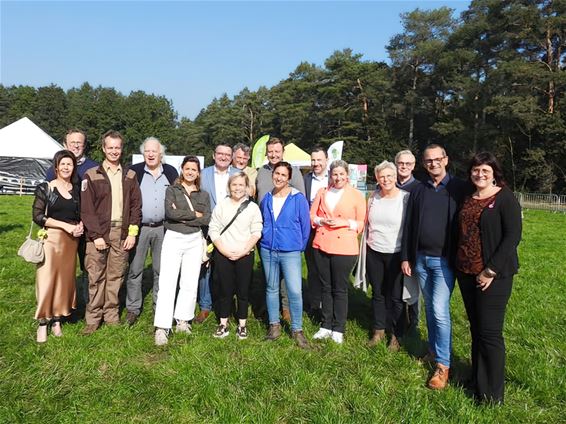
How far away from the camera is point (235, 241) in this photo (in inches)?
165

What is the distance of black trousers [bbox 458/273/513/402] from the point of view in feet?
9.80

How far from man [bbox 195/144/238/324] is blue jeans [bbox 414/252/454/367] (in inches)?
91.2

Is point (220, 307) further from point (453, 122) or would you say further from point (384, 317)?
point (453, 122)

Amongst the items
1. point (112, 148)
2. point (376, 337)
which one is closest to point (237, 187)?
point (112, 148)

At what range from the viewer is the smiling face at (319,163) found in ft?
15.4

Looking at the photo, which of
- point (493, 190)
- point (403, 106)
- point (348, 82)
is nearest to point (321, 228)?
point (493, 190)

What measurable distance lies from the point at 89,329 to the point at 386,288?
297 cm

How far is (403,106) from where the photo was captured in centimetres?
3900

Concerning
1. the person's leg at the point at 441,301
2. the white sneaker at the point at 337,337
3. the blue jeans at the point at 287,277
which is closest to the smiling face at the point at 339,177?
the blue jeans at the point at 287,277

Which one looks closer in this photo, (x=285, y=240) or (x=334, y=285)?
(x=285, y=240)

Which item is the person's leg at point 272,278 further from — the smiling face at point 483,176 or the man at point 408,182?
the smiling face at point 483,176

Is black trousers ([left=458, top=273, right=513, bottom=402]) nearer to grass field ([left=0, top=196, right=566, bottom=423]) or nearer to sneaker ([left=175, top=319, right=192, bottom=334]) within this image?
grass field ([left=0, top=196, right=566, bottom=423])

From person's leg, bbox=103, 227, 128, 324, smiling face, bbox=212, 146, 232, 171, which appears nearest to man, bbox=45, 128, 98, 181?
person's leg, bbox=103, 227, 128, 324

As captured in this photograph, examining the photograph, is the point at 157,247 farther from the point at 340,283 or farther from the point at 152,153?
the point at 340,283
